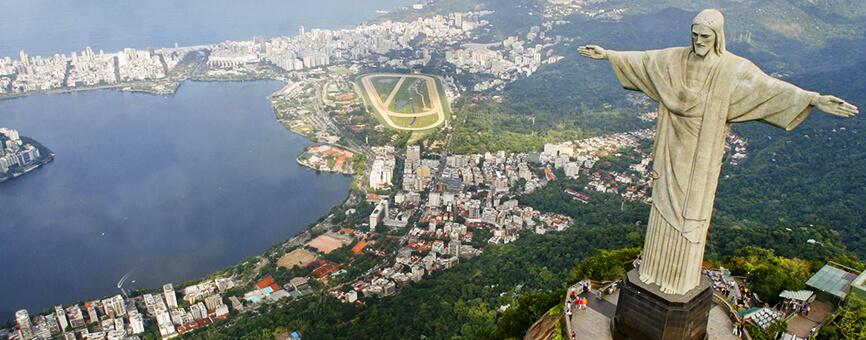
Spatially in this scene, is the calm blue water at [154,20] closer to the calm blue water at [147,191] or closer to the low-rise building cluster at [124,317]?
the calm blue water at [147,191]

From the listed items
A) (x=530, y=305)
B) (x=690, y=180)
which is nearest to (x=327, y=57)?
(x=530, y=305)

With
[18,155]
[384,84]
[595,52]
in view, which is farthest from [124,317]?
[384,84]

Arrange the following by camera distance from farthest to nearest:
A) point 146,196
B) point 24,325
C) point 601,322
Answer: point 146,196 < point 24,325 < point 601,322

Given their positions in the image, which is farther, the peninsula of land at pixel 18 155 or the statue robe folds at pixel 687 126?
the peninsula of land at pixel 18 155

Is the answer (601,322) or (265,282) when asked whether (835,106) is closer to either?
(601,322)

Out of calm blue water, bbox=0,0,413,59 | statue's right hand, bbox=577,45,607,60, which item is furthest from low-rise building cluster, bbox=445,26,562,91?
statue's right hand, bbox=577,45,607,60

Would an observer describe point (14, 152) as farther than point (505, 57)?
No

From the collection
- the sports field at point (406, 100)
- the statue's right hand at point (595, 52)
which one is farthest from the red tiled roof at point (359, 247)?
the statue's right hand at point (595, 52)
